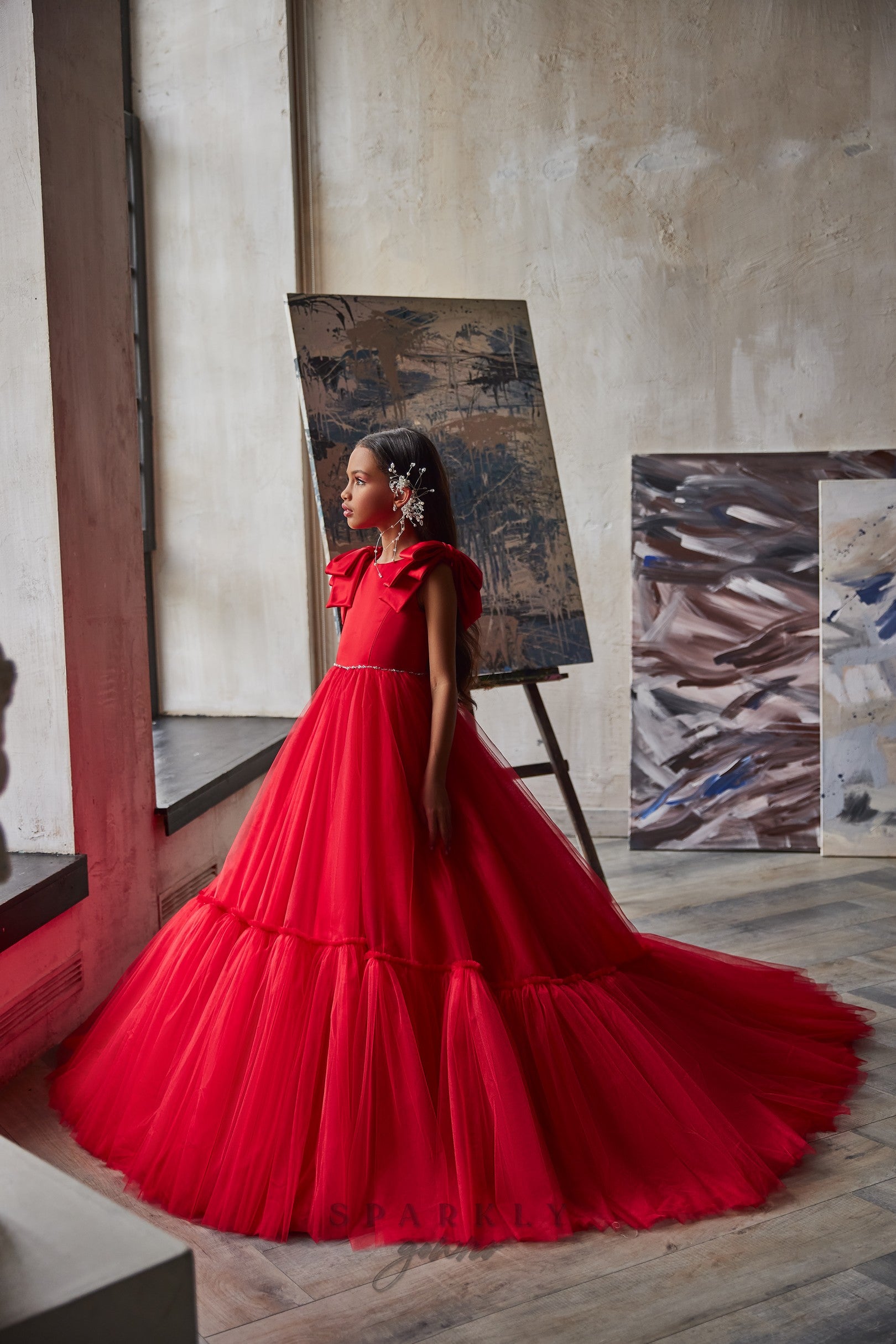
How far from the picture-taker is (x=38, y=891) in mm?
2324

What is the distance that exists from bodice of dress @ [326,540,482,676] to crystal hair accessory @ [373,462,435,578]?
0.18 ft

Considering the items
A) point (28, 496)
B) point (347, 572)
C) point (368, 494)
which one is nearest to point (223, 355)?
point (28, 496)

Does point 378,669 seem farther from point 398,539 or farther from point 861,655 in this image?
point 861,655

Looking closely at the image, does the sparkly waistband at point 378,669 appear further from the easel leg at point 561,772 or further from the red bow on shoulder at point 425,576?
the easel leg at point 561,772

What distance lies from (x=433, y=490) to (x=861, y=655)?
7.27ft

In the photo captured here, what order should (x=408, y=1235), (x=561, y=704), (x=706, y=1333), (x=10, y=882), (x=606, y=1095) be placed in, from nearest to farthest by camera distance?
(x=706, y=1333)
(x=408, y=1235)
(x=606, y=1095)
(x=10, y=882)
(x=561, y=704)

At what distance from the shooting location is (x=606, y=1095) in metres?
1.91

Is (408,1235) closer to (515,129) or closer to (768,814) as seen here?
(768,814)

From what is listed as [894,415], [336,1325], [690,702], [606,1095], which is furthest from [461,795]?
[894,415]

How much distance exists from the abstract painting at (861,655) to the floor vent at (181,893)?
6.69 feet

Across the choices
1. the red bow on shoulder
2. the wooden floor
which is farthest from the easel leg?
the wooden floor

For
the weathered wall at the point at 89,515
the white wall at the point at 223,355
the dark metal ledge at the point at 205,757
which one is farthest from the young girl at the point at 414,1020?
the white wall at the point at 223,355

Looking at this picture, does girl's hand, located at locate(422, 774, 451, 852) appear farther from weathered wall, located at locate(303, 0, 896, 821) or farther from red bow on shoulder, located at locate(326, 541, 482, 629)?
weathered wall, located at locate(303, 0, 896, 821)

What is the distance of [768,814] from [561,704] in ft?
2.63
